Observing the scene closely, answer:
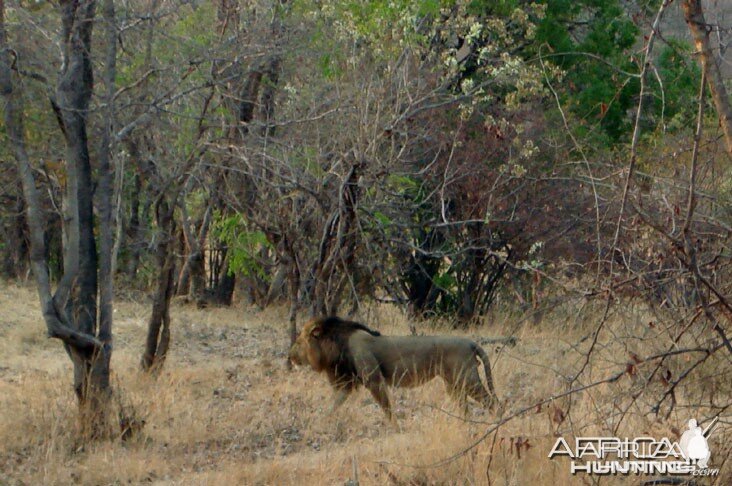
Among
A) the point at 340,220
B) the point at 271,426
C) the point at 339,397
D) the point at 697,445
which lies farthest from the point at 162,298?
the point at 697,445

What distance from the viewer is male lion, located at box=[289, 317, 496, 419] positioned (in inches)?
369

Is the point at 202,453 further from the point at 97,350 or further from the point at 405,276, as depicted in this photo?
the point at 405,276

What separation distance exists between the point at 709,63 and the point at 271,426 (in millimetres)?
5619

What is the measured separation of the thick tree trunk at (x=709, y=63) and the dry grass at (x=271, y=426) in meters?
1.83

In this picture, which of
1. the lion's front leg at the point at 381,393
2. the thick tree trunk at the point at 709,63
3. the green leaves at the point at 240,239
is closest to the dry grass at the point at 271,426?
the lion's front leg at the point at 381,393

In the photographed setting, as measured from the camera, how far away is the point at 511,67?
52.9 ft

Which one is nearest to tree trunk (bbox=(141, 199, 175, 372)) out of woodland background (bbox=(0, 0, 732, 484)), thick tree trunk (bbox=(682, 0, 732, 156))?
woodland background (bbox=(0, 0, 732, 484))

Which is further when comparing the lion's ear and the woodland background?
the lion's ear

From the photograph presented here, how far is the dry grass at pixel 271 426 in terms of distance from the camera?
735 cm

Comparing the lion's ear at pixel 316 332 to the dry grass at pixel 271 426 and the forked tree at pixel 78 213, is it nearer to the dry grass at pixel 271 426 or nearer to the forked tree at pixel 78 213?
the dry grass at pixel 271 426

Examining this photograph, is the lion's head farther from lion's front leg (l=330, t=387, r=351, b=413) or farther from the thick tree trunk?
the thick tree trunk

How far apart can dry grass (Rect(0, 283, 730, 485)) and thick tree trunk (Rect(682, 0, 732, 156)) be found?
1833 mm

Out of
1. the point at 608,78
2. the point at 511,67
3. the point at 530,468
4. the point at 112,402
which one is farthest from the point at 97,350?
the point at 608,78

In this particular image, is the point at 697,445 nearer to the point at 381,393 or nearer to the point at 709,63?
the point at 709,63
